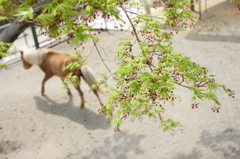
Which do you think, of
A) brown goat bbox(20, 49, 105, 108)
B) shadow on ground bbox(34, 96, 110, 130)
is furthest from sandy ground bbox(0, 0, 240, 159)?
brown goat bbox(20, 49, 105, 108)

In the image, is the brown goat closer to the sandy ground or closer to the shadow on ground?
the shadow on ground

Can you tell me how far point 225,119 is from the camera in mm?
6578

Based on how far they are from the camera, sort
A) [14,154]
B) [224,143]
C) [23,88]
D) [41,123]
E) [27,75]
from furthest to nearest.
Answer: [27,75] → [23,88] → [41,123] → [14,154] → [224,143]

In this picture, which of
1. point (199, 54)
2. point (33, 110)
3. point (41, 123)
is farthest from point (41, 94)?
point (199, 54)

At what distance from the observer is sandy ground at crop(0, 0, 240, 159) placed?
6.12 m

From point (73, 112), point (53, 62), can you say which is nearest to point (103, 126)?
point (73, 112)

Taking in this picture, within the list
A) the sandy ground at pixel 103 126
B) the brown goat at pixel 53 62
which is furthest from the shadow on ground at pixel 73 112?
the brown goat at pixel 53 62

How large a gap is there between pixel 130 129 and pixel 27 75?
4262 mm

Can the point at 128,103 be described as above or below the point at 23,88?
above

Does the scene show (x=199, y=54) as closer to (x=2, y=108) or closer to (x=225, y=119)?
(x=225, y=119)

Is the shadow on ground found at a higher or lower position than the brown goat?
lower

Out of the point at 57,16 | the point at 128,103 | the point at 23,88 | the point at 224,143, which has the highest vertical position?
the point at 57,16

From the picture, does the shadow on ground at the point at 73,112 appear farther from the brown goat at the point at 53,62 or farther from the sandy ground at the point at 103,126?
the brown goat at the point at 53,62

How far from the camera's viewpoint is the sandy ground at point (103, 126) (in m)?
6.12
